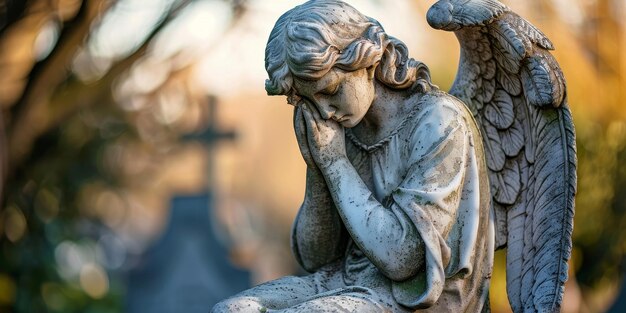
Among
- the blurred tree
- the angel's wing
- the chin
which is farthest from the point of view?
the blurred tree

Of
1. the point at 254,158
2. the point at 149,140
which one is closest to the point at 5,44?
the point at 149,140

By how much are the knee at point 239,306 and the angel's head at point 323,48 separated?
0.69 meters

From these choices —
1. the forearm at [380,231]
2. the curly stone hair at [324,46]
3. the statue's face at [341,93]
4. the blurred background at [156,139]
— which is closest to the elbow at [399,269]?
the forearm at [380,231]

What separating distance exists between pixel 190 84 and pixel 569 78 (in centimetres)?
528

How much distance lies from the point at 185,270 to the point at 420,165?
12.3 metres

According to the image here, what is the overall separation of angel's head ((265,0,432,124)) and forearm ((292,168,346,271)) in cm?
35

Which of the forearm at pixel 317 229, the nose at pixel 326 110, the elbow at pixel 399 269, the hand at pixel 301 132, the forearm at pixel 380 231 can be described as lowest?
the forearm at pixel 317 229

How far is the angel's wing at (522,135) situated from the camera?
15.8 feet

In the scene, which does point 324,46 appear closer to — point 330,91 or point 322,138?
point 330,91

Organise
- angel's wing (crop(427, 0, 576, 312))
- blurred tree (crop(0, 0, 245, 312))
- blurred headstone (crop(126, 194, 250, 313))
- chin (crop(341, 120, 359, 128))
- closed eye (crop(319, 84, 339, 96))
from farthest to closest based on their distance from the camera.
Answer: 1. blurred headstone (crop(126, 194, 250, 313))
2. blurred tree (crop(0, 0, 245, 312))
3. angel's wing (crop(427, 0, 576, 312))
4. chin (crop(341, 120, 359, 128))
5. closed eye (crop(319, 84, 339, 96))

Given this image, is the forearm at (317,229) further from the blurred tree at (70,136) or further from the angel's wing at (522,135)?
the blurred tree at (70,136)

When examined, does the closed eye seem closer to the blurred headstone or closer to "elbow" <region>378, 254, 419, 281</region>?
"elbow" <region>378, 254, 419, 281</region>

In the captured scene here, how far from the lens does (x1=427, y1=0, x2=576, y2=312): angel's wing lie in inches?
190

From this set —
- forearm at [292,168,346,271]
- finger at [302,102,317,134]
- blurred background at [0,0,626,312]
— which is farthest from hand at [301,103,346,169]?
blurred background at [0,0,626,312]
